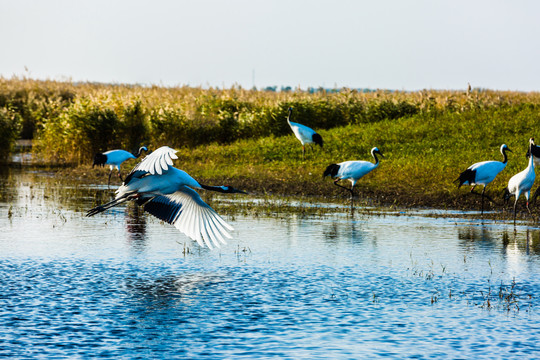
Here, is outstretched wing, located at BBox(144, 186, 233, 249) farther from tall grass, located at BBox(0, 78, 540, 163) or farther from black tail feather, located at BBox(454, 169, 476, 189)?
tall grass, located at BBox(0, 78, 540, 163)

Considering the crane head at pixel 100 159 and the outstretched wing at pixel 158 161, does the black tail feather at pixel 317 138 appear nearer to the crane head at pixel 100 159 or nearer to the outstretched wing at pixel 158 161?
the crane head at pixel 100 159

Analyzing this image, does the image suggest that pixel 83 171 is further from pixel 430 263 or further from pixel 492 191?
pixel 430 263

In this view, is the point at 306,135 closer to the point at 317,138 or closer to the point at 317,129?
the point at 317,138

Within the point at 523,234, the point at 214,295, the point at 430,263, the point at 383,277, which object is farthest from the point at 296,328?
the point at 523,234

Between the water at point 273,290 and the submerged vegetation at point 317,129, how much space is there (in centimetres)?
545

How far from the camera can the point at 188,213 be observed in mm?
10508

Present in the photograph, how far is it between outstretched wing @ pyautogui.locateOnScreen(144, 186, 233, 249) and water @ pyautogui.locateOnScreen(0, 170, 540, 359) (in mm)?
564

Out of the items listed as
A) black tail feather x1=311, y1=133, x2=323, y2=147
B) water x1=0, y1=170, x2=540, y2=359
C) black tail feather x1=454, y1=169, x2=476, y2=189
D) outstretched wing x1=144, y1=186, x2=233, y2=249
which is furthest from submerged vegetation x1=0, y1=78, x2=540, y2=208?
outstretched wing x1=144, y1=186, x2=233, y2=249

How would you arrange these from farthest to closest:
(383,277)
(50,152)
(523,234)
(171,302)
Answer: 1. (50,152)
2. (523,234)
3. (383,277)
4. (171,302)

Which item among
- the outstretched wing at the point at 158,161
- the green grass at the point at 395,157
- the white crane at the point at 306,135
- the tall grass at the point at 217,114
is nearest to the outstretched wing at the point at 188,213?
the outstretched wing at the point at 158,161

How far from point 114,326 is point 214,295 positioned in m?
1.57

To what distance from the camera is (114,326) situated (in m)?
7.46

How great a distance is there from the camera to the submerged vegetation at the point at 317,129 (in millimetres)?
20141

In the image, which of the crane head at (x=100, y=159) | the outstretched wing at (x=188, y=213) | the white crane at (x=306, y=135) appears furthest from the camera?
the white crane at (x=306, y=135)
